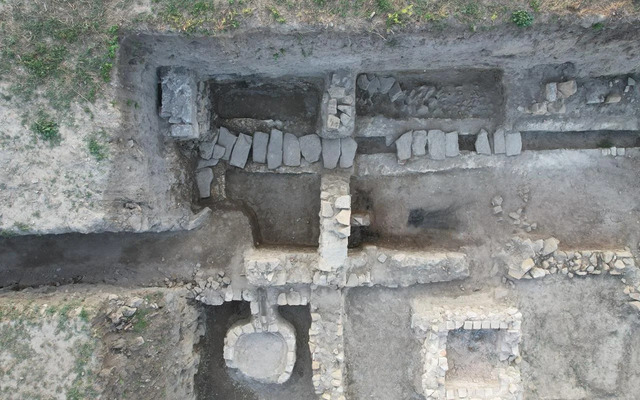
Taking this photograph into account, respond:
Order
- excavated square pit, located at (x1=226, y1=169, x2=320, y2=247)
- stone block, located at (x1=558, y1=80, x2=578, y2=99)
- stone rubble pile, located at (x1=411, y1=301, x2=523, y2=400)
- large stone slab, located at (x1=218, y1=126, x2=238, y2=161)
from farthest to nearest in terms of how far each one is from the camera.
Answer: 1. excavated square pit, located at (x1=226, y1=169, x2=320, y2=247)
2. large stone slab, located at (x1=218, y1=126, x2=238, y2=161)
3. stone block, located at (x1=558, y1=80, x2=578, y2=99)
4. stone rubble pile, located at (x1=411, y1=301, x2=523, y2=400)

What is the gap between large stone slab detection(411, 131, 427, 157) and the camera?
25.1ft

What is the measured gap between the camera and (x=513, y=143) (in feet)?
25.0

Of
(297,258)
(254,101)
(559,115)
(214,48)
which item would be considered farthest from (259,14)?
(559,115)

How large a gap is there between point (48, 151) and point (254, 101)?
3328 mm

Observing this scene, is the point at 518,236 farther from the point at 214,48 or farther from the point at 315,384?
the point at 214,48

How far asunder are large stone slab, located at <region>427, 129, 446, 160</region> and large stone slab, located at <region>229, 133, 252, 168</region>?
3.08 metres

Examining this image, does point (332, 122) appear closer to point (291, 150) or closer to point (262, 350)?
point (291, 150)

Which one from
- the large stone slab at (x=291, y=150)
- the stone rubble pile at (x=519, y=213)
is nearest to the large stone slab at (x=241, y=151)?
the large stone slab at (x=291, y=150)

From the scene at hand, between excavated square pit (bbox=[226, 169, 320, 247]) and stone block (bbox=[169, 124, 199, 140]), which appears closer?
stone block (bbox=[169, 124, 199, 140])

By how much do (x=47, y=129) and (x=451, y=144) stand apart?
19.6 feet

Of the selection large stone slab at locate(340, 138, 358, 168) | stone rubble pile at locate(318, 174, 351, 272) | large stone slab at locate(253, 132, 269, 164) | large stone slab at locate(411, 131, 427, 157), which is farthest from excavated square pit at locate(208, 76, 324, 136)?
large stone slab at locate(411, 131, 427, 157)

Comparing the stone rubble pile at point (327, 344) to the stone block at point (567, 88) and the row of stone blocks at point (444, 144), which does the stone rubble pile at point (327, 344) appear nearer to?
the row of stone blocks at point (444, 144)

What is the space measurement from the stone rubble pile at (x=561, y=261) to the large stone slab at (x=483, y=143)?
1.59 metres

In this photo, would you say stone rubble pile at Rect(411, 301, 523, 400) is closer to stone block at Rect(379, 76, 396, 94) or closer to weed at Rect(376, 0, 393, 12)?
stone block at Rect(379, 76, 396, 94)
